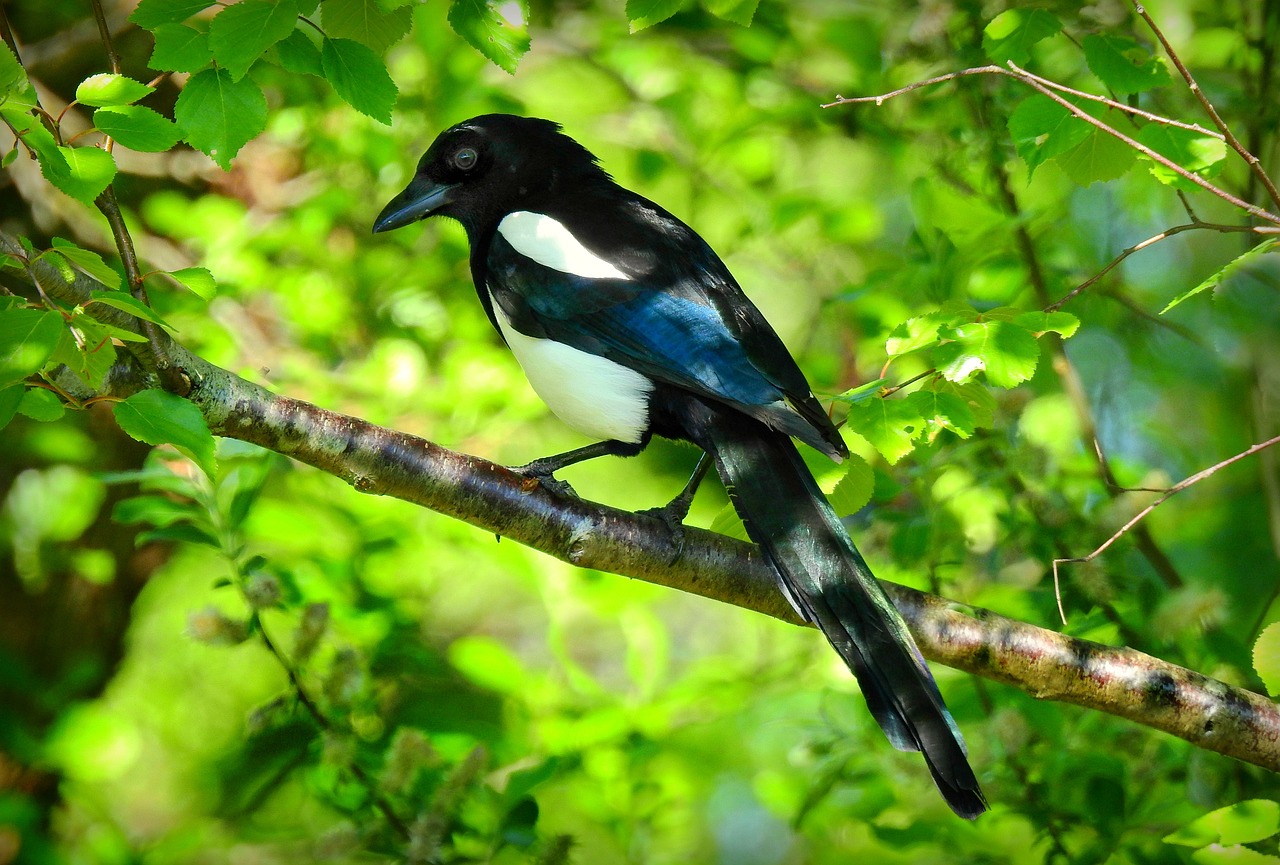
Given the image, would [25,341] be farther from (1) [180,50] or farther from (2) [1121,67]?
(2) [1121,67]

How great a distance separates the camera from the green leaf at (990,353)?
63.7 inches

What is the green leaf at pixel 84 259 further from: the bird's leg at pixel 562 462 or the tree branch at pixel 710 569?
the bird's leg at pixel 562 462

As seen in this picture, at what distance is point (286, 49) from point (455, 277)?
227 cm

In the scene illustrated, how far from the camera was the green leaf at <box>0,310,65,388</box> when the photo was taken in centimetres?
129

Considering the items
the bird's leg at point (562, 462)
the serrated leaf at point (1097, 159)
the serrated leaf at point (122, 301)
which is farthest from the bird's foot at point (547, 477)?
the serrated leaf at point (1097, 159)

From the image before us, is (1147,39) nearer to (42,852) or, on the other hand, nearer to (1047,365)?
(1047,365)

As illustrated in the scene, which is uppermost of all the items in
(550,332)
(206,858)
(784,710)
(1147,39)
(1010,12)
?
(1010,12)

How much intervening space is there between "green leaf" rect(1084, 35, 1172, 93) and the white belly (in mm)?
994

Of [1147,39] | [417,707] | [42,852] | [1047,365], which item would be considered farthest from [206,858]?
[1147,39]

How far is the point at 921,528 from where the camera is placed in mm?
2584

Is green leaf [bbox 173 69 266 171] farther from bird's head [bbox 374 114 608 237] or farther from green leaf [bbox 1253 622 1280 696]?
green leaf [bbox 1253 622 1280 696]

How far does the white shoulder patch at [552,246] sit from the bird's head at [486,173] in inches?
7.5

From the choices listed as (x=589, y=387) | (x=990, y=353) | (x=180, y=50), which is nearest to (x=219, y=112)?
(x=180, y=50)

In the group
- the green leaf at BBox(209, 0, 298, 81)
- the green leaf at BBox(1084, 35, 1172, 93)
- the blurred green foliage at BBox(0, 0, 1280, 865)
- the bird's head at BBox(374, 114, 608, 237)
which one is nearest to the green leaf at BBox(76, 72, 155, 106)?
the blurred green foliage at BBox(0, 0, 1280, 865)
